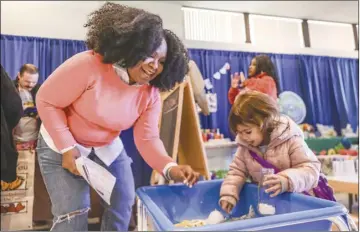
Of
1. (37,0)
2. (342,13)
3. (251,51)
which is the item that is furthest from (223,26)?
(37,0)

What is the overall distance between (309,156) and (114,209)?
0.59 m

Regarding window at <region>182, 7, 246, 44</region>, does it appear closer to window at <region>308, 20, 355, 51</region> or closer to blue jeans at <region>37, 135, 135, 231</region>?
window at <region>308, 20, 355, 51</region>

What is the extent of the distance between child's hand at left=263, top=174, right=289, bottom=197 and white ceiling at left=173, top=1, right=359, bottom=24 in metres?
2.18

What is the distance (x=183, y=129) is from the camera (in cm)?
166

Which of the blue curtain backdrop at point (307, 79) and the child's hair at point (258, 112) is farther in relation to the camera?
the blue curtain backdrop at point (307, 79)

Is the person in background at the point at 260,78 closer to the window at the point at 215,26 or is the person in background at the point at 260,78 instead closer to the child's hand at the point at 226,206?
the child's hand at the point at 226,206

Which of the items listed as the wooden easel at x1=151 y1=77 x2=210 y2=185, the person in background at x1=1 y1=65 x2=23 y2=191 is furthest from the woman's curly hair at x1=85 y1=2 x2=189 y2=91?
the wooden easel at x1=151 y1=77 x2=210 y2=185

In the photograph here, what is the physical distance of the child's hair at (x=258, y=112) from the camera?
803 mm

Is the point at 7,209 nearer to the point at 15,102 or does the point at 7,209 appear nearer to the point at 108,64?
the point at 15,102

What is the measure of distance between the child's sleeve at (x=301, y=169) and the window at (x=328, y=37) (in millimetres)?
2893

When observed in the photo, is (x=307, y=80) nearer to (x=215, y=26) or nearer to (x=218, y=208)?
(x=215, y=26)

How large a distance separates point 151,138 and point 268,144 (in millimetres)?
347

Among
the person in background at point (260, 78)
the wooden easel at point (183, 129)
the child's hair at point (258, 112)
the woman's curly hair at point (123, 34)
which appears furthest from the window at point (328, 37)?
the woman's curly hair at point (123, 34)

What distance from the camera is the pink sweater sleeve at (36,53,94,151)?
67 centimetres
